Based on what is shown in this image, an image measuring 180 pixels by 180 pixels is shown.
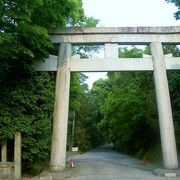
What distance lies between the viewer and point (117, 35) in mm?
18281

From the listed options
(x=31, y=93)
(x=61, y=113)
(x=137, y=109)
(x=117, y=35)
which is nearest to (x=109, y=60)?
(x=117, y=35)

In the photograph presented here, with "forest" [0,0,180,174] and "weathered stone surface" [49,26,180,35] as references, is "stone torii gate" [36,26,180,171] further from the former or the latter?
"forest" [0,0,180,174]

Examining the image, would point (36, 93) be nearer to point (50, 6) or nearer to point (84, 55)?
point (50, 6)

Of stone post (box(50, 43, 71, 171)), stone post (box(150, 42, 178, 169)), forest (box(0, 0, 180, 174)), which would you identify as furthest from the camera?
stone post (box(50, 43, 71, 171))

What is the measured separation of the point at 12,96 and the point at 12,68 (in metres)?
1.56

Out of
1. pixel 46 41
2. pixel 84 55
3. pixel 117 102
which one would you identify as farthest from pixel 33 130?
pixel 117 102

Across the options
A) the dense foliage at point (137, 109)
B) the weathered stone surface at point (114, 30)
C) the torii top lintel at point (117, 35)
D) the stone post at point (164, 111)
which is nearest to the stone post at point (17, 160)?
the torii top lintel at point (117, 35)

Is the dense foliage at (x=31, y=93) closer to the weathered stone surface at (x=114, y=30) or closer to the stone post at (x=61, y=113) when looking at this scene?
the stone post at (x=61, y=113)

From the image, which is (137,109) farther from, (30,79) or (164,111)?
(30,79)

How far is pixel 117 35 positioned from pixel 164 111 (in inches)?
185

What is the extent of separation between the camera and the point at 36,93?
16.6 meters

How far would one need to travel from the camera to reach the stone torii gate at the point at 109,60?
1738cm

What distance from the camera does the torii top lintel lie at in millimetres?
18203

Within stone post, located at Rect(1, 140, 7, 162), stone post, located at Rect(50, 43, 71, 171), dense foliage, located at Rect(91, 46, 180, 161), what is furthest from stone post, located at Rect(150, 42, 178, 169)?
stone post, located at Rect(1, 140, 7, 162)
